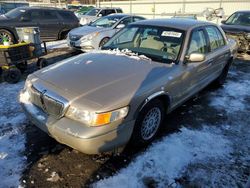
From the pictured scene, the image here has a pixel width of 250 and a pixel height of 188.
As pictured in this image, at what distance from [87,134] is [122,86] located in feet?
2.53

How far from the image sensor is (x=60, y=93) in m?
2.83

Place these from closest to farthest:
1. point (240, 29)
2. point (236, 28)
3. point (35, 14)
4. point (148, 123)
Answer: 1. point (148, 123)
2. point (240, 29)
3. point (236, 28)
4. point (35, 14)

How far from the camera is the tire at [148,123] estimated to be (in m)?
3.10

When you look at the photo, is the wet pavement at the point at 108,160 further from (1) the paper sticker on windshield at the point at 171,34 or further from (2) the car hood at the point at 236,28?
(2) the car hood at the point at 236,28

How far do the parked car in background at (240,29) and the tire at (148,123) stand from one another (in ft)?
26.8

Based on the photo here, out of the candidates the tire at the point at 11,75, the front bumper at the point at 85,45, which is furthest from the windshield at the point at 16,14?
the tire at the point at 11,75

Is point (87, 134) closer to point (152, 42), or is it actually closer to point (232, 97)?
point (152, 42)

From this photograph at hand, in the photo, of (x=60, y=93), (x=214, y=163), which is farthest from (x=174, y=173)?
(x=60, y=93)

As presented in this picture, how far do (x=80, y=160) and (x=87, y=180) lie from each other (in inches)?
15.7

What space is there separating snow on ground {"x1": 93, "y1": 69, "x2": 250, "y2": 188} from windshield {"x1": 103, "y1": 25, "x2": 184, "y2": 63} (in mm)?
1290

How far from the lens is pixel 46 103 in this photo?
290 centimetres

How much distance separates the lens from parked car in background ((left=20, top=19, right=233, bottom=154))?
2.65m

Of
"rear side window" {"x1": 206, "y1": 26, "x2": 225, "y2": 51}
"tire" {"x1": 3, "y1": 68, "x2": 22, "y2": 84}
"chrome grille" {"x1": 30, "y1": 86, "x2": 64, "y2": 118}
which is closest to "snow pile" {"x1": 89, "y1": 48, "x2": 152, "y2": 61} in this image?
"chrome grille" {"x1": 30, "y1": 86, "x2": 64, "y2": 118}

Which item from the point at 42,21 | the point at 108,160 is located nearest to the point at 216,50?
the point at 108,160
